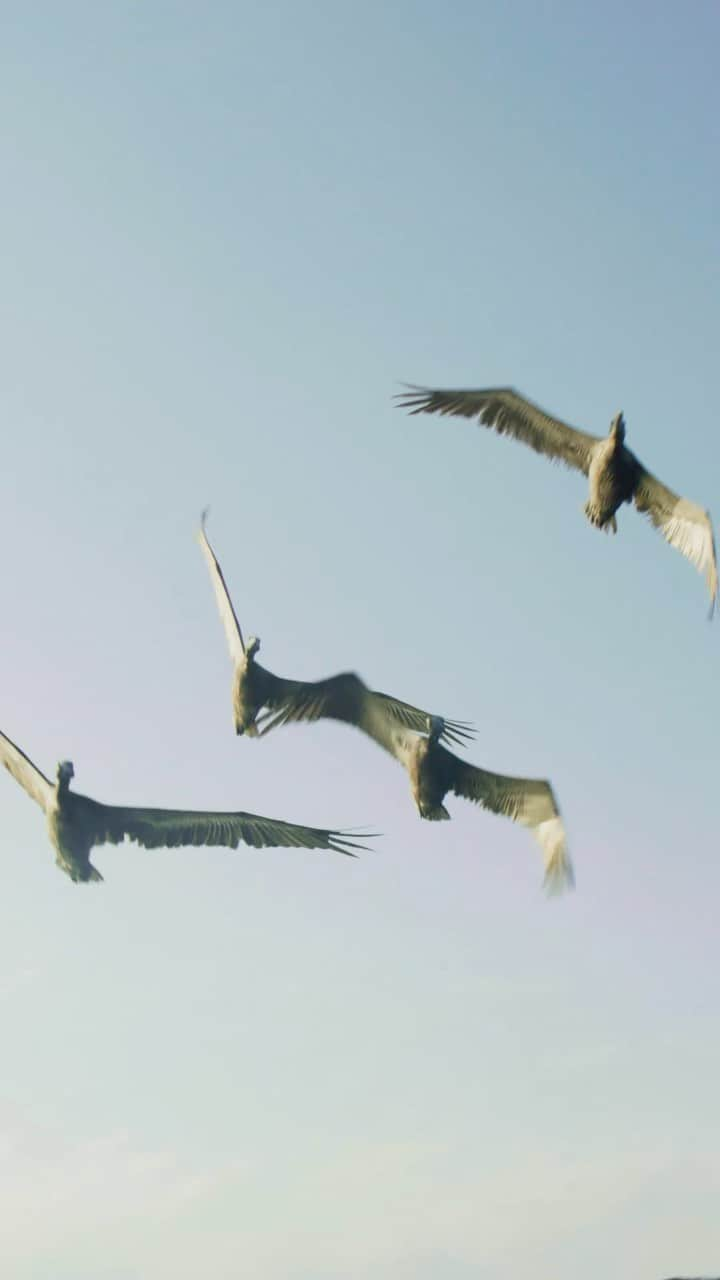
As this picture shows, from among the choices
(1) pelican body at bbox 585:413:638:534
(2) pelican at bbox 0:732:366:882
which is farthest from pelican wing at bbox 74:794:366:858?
(1) pelican body at bbox 585:413:638:534

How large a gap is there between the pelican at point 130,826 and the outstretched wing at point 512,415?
29.1ft

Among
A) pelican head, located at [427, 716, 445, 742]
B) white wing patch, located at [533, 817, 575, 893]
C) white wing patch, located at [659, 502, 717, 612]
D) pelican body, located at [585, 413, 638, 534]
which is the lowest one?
white wing patch, located at [533, 817, 575, 893]

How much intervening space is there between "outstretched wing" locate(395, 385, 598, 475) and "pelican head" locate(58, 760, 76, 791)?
392 inches

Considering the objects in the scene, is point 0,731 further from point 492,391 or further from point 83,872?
point 492,391

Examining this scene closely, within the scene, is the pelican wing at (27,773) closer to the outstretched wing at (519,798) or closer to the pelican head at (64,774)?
the pelican head at (64,774)

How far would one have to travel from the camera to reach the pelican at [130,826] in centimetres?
4141

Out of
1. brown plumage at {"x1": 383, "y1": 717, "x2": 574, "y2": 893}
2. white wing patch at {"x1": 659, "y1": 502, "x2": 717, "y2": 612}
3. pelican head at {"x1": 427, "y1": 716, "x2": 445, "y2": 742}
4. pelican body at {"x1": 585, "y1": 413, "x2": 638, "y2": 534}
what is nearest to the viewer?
white wing patch at {"x1": 659, "y1": 502, "x2": 717, "y2": 612}

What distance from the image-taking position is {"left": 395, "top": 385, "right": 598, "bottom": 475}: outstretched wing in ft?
134

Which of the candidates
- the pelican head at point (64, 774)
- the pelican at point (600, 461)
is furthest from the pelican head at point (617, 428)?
the pelican head at point (64, 774)

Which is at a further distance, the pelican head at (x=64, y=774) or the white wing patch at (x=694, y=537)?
the pelican head at (x=64, y=774)

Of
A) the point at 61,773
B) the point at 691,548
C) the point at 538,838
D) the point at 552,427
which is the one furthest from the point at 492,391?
the point at 61,773

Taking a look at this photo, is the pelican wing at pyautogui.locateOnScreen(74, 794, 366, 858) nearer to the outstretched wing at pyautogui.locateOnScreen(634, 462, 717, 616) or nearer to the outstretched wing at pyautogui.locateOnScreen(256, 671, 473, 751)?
the outstretched wing at pyautogui.locateOnScreen(256, 671, 473, 751)

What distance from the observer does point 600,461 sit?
39719mm

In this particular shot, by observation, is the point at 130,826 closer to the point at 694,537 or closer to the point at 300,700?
the point at 300,700
